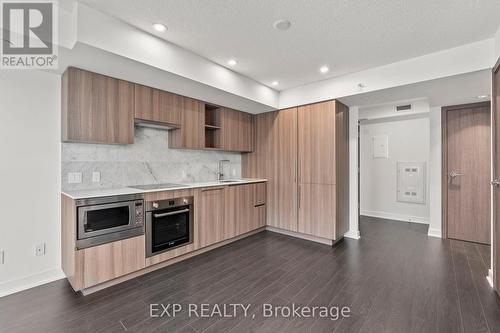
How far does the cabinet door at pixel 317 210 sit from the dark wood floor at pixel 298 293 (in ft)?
1.17

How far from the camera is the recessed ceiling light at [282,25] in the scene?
2.20m

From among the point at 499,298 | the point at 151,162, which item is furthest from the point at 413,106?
the point at 151,162

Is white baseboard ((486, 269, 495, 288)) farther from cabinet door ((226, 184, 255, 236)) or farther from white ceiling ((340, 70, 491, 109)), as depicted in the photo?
cabinet door ((226, 184, 255, 236))

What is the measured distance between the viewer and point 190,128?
3379 millimetres

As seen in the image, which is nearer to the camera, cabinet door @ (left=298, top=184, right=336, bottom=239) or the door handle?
cabinet door @ (left=298, top=184, right=336, bottom=239)

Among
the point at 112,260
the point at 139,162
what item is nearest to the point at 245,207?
the point at 139,162

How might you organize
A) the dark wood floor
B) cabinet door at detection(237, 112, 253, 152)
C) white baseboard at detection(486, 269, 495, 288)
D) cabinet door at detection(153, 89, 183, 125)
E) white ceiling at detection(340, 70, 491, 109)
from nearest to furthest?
the dark wood floor < white baseboard at detection(486, 269, 495, 288) < white ceiling at detection(340, 70, 491, 109) < cabinet door at detection(153, 89, 183, 125) < cabinet door at detection(237, 112, 253, 152)

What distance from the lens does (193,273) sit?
2.70 meters

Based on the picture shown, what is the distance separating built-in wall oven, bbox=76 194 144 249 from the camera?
219cm

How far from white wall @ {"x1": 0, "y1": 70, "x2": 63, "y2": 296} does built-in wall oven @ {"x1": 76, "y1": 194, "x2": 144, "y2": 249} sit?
0.71 metres

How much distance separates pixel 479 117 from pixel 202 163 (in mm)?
4645

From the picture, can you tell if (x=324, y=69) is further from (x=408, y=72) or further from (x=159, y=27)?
(x=159, y=27)

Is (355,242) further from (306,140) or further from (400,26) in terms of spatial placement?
(400,26)

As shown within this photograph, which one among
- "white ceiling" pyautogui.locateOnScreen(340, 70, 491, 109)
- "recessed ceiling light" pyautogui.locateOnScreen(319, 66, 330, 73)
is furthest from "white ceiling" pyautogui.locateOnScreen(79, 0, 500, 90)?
"white ceiling" pyautogui.locateOnScreen(340, 70, 491, 109)
